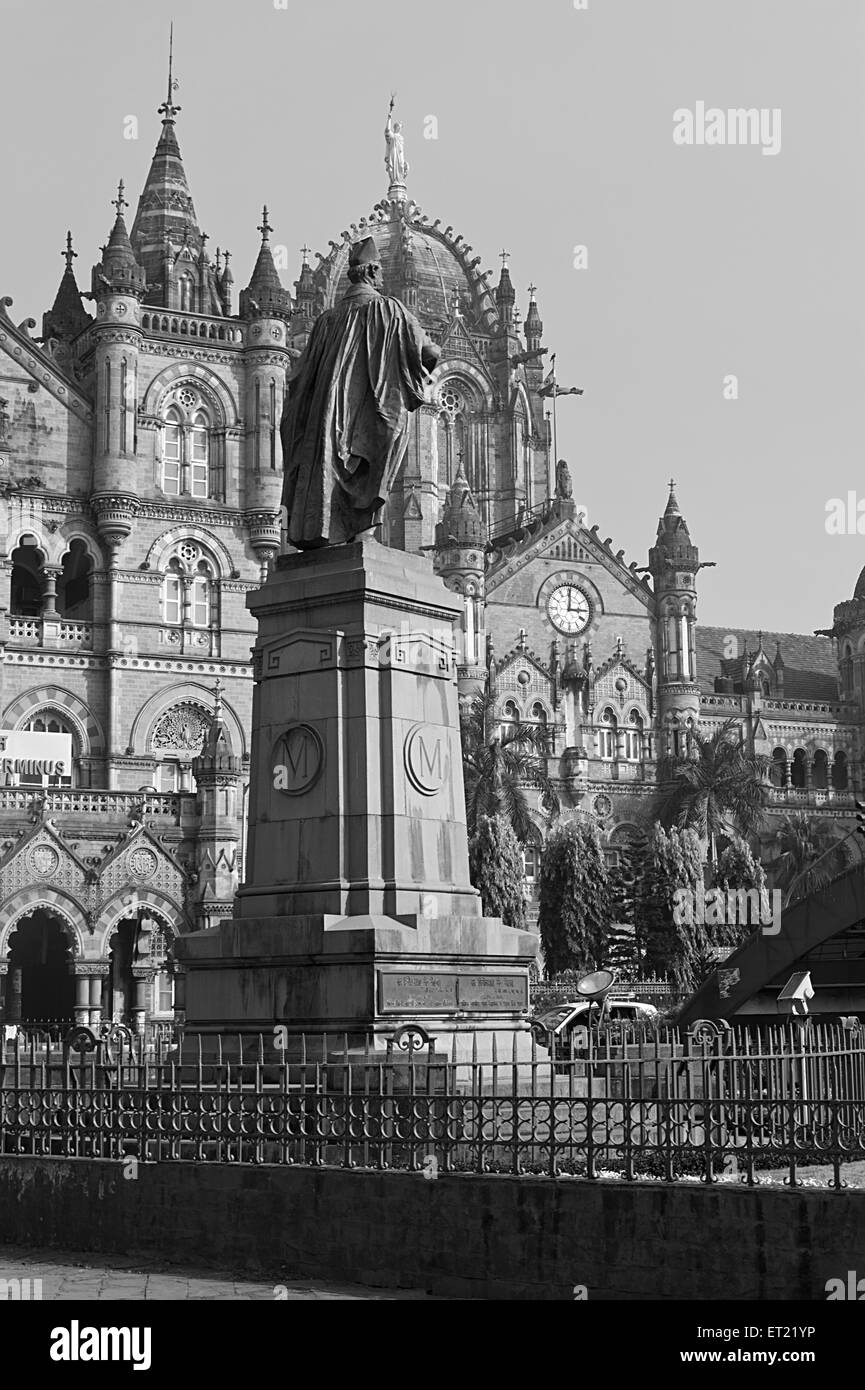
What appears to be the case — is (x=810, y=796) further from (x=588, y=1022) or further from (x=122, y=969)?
(x=588, y=1022)

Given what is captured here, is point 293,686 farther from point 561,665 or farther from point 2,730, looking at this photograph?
point 561,665

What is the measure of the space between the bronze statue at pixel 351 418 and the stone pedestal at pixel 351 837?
569mm

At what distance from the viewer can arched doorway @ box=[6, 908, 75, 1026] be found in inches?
2264

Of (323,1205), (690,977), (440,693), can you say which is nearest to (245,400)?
(690,977)

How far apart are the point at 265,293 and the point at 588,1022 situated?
4257 cm

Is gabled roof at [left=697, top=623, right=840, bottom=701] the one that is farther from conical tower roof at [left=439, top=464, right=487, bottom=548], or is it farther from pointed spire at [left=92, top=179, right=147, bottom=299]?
pointed spire at [left=92, top=179, right=147, bottom=299]

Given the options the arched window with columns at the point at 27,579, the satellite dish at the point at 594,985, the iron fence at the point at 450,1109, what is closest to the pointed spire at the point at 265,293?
the arched window with columns at the point at 27,579

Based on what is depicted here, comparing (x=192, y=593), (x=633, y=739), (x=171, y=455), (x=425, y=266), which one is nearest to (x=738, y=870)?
(x=633, y=739)

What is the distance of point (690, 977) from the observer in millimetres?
55031

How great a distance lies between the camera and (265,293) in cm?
6625

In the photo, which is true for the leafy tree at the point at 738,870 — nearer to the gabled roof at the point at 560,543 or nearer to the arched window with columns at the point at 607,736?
the arched window with columns at the point at 607,736

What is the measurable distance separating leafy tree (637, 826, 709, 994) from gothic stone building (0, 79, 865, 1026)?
11.6 metres

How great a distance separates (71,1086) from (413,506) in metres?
65.7
